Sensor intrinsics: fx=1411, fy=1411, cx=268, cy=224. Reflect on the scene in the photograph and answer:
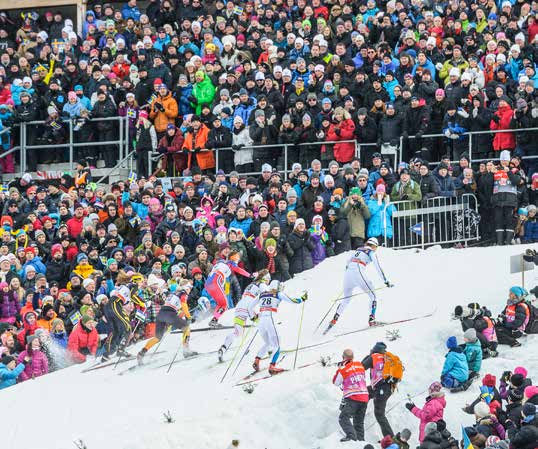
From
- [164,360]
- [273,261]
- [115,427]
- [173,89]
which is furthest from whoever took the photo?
[173,89]

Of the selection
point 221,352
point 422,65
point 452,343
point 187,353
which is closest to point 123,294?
point 187,353

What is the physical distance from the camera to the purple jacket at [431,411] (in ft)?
64.1

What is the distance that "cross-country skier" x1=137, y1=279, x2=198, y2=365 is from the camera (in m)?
24.1

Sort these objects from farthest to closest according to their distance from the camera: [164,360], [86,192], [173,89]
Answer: [173,89] < [86,192] < [164,360]

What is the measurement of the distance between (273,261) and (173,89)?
7.47 metres

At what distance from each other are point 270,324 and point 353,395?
2.68 metres

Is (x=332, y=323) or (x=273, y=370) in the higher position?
(x=332, y=323)

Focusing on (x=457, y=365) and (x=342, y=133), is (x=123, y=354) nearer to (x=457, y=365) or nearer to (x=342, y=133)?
(x=457, y=365)

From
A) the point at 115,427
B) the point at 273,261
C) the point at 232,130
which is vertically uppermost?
the point at 232,130

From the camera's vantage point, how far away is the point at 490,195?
27609 mm

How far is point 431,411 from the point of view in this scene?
769 inches

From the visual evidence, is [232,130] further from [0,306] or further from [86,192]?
[0,306]

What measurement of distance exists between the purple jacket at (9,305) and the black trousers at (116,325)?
2.71 metres

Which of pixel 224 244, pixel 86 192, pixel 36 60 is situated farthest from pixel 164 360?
pixel 36 60
